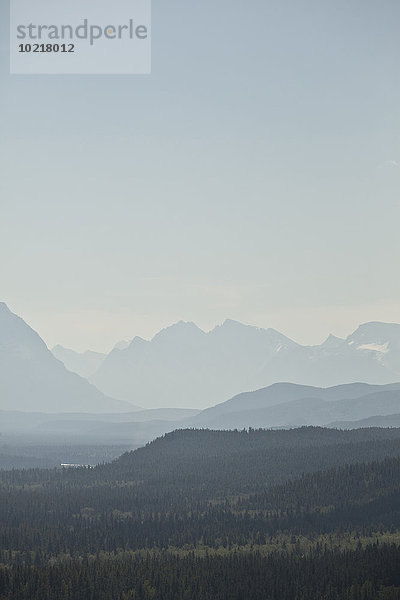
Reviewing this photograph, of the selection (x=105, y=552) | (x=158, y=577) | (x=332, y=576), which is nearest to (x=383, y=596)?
(x=332, y=576)

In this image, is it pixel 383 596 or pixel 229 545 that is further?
pixel 229 545

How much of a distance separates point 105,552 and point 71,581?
33.8 metres

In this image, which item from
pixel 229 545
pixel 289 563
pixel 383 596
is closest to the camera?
pixel 383 596

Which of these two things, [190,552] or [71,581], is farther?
[190,552]

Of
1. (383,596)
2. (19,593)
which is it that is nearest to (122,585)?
(19,593)

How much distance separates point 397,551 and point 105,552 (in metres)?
64.4

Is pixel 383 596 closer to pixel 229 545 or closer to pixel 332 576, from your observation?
pixel 332 576

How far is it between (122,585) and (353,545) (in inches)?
2282

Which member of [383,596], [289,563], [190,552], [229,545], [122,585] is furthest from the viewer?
[229,545]

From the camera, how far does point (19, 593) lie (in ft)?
525

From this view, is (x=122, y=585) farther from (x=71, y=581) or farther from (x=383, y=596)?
(x=383, y=596)

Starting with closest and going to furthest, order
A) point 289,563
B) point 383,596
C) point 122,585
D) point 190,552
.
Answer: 1. point 383,596
2. point 122,585
3. point 289,563
4. point 190,552

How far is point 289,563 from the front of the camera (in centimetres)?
17212

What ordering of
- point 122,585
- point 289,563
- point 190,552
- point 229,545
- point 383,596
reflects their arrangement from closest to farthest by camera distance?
point 383,596 → point 122,585 → point 289,563 → point 190,552 → point 229,545
